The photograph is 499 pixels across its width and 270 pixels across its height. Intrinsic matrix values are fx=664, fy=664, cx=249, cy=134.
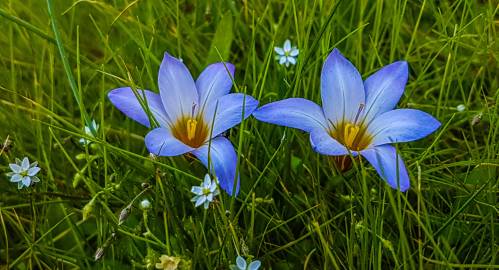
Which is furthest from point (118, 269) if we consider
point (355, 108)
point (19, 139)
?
point (355, 108)

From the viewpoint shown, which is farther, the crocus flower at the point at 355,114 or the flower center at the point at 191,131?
the flower center at the point at 191,131

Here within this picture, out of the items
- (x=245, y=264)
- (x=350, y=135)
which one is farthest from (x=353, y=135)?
(x=245, y=264)

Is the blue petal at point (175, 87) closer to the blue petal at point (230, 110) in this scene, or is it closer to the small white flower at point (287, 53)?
the blue petal at point (230, 110)

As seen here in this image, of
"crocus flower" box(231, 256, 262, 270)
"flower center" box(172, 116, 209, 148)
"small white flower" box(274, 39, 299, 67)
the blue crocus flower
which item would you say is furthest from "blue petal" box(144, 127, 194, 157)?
"small white flower" box(274, 39, 299, 67)

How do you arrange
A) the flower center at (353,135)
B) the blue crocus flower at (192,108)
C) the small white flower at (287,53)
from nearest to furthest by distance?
the blue crocus flower at (192,108)
the flower center at (353,135)
the small white flower at (287,53)

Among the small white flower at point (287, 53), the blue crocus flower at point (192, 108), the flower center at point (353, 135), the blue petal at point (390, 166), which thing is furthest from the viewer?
the small white flower at point (287, 53)

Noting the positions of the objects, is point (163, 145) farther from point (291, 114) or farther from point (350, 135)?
point (350, 135)

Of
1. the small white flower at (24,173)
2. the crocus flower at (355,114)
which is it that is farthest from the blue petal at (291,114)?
the small white flower at (24,173)
